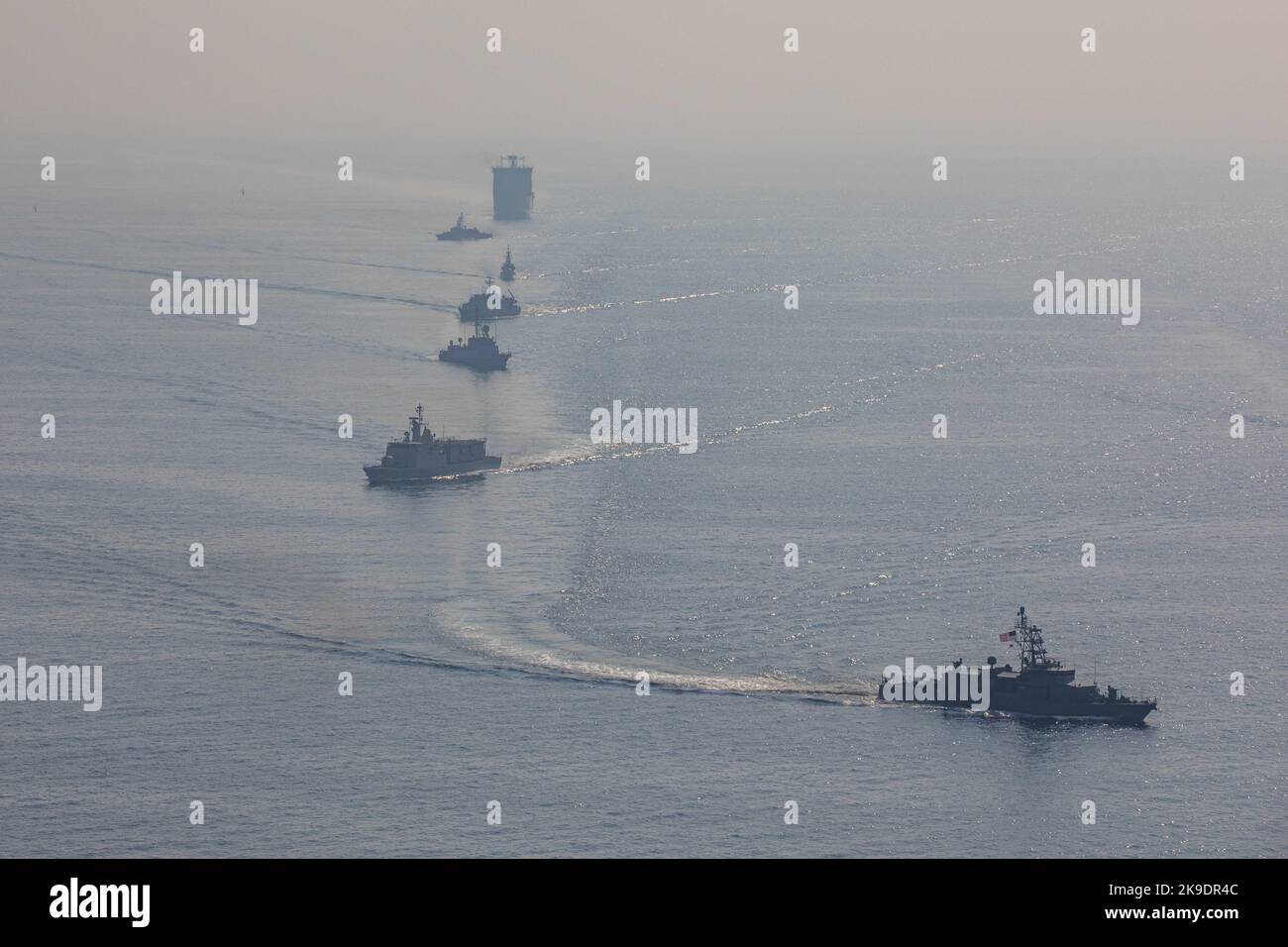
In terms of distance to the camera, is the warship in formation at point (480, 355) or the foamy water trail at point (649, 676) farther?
the warship in formation at point (480, 355)

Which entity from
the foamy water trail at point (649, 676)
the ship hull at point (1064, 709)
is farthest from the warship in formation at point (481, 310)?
the ship hull at point (1064, 709)

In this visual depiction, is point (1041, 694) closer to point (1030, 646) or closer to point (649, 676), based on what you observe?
point (1030, 646)

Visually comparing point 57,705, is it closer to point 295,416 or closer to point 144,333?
point 295,416

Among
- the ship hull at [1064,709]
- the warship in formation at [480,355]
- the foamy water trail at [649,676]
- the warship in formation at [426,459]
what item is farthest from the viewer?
the warship in formation at [480,355]

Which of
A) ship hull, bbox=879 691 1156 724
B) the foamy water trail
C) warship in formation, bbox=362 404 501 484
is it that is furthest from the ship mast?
warship in formation, bbox=362 404 501 484

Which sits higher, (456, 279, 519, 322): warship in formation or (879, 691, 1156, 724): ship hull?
(456, 279, 519, 322): warship in formation

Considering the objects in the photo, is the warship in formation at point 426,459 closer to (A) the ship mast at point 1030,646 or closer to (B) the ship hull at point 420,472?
(B) the ship hull at point 420,472

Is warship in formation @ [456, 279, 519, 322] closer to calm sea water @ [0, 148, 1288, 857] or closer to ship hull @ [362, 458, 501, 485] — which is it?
calm sea water @ [0, 148, 1288, 857]
